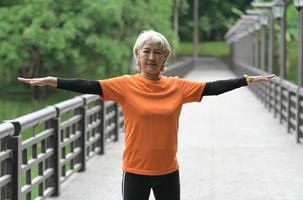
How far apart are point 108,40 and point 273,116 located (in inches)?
856

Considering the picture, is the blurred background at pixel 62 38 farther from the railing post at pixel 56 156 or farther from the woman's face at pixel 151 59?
the woman's face at pixel 151 59

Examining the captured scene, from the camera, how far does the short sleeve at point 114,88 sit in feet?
16.5

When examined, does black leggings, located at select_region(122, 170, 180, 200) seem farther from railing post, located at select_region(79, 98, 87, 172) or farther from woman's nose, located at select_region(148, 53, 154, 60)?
railing post, located at select_region(79, 98, 87, 172)

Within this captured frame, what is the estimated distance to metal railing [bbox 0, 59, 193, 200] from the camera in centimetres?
727

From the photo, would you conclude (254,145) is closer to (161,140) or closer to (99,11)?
(161,140)

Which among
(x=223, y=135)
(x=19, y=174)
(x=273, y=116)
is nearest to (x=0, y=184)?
(x=19, y=174)

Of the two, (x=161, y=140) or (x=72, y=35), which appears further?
(x=72, y=35)

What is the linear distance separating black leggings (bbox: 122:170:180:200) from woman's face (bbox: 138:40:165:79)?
572 millimetres

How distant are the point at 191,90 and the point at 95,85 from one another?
56 centimetres

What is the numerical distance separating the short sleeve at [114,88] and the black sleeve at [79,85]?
0.10 feet

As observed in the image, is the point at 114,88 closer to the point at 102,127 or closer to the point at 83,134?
the point at 83,134

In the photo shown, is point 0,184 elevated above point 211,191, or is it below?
above

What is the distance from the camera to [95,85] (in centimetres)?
507

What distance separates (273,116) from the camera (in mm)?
22141
